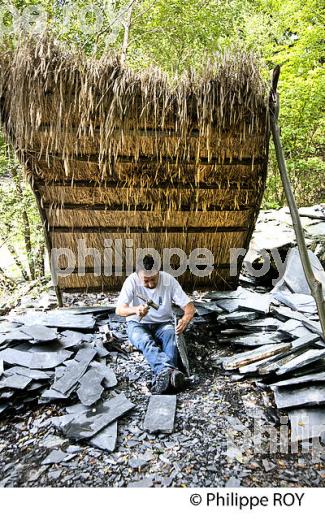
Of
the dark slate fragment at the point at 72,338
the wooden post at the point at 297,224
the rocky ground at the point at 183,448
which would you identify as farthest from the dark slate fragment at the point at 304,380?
the dark slate fragment at the point at 72,338

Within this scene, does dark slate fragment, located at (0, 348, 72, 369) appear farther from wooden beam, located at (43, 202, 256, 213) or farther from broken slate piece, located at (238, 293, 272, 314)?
broken slate piece, located at (238, 293, 272, 314)

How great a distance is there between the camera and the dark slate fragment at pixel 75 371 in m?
2.66

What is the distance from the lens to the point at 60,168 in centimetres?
328

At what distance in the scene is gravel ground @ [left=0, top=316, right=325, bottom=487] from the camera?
200 cm

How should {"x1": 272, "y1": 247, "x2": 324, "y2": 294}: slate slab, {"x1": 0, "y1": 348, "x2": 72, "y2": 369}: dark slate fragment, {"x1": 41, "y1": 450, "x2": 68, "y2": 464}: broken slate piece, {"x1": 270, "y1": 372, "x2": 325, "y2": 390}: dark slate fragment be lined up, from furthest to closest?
{"x1": 272, "y1": 247, "x2": 324, "y2": 294}: slate slab → {"x1": 0, "y1": 348, "x2": 72, "y2": 369}: dark slate fragment → {"x1": 270, "y1": 372, "x2": 325, "y2": 390}: dark slate fragment → {"x1": 41, "y1": 450, "x2": 68, "y2": 464}: broken slate piece

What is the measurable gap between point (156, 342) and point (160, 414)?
0.87 m

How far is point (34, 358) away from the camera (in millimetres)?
2961

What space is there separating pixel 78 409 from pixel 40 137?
6.79 ft

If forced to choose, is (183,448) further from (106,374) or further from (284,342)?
(284,342)

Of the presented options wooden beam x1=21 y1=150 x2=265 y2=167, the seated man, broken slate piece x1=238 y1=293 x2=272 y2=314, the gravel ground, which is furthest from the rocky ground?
wooden beam x1=21 y1=150 x2=265 y2=167

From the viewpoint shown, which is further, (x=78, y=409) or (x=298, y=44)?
(x=298, y=44)

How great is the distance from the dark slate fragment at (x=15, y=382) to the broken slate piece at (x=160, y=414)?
0.89 m
